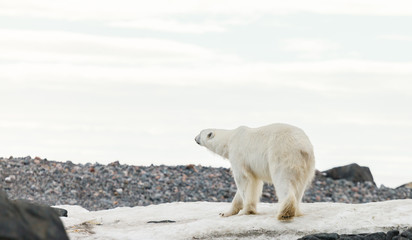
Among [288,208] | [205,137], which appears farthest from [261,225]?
[205,137]

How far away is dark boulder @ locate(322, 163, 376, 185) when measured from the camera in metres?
21.7

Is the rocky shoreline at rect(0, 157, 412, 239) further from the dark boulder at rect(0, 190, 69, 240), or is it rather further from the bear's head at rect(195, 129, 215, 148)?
the dark boulder at rect(0, 190, 69, 240)

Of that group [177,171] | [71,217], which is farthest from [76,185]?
[71,217]

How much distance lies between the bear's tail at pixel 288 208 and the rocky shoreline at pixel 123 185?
24.4 ft

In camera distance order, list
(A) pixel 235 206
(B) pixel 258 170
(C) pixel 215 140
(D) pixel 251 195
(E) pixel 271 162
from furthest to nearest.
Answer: (C) pixel 215 140
(A) pixel 235 206
(D) pixel 251 195
(B) pixel 258 170
(E) pixel 271 162

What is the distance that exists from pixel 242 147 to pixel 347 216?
2006mm

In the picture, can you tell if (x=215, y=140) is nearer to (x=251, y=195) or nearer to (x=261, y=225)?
(x=251, y=195)

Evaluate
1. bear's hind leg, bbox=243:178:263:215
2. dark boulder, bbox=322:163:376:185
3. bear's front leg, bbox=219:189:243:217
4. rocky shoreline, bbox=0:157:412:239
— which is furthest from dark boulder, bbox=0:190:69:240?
dark boulder, bbox=322:163:376:185

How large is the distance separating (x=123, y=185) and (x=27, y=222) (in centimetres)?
1288

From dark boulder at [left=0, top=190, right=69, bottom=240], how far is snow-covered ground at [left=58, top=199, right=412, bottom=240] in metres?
4.89

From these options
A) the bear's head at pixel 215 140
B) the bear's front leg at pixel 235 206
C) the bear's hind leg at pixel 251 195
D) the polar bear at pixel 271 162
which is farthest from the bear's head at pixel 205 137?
the bear's hind leg at pixel 251 195

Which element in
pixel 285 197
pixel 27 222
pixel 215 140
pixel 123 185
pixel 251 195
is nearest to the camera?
pixel 27 222

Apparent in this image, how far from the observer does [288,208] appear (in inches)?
401

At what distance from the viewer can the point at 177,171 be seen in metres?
19.6
